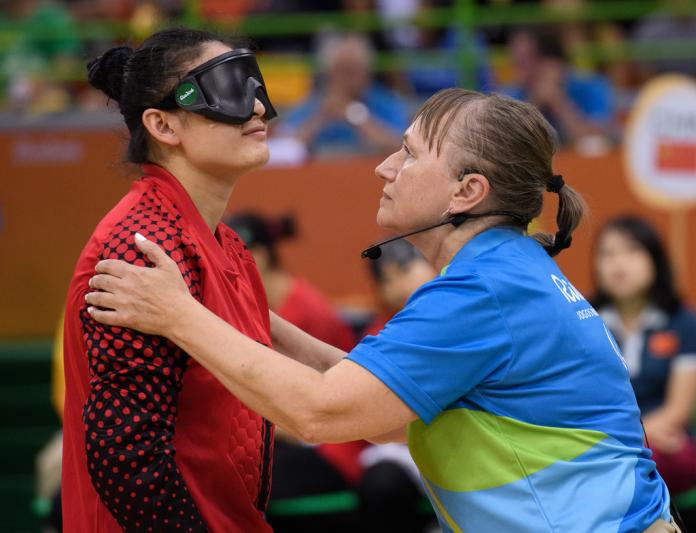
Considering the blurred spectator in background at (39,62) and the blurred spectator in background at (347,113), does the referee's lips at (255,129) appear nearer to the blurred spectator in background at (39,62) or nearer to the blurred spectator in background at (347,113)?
the blurred spectator in background at (347,113)

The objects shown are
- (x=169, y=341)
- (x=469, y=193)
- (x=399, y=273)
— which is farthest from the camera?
(x=399, y=273)

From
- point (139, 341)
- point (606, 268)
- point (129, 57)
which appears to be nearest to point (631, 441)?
point (139, 341)

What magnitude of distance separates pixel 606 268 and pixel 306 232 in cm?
190

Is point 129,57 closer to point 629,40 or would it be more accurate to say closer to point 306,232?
point 306,232

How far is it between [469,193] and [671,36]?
5.53m

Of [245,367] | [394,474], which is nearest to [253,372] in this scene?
[245,367]

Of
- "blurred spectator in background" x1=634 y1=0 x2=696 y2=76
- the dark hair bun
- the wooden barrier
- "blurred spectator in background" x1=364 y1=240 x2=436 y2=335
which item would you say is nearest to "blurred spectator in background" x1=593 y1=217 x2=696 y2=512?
"blurred spectator in background" x1=364 y1=240 x2=436 y2=335

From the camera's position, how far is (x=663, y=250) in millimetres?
5480

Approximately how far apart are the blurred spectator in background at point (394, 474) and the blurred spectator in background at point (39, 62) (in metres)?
2.65

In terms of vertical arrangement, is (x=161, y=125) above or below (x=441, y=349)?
above

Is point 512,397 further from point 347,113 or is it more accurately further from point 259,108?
point 347,113

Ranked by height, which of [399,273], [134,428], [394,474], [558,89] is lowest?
[394,474]

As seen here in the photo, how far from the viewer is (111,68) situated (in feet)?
8.61

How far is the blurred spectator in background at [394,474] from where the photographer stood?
5.23 m
